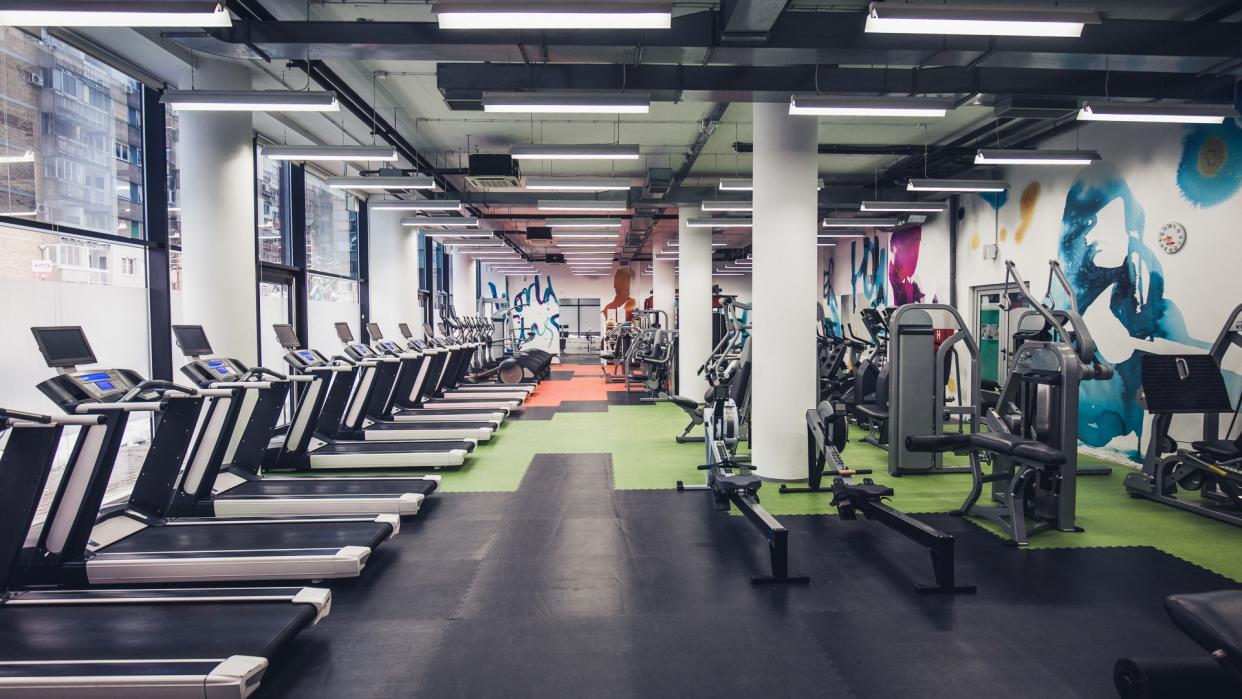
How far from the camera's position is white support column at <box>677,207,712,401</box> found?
1127cm

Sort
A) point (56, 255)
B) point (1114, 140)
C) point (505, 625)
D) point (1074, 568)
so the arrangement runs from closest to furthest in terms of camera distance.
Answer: point (505, 625), point (1074, 568), point (56, 255), point (1114, 140)

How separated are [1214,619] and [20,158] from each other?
6.82 meters

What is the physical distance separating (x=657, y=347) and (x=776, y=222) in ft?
19.7

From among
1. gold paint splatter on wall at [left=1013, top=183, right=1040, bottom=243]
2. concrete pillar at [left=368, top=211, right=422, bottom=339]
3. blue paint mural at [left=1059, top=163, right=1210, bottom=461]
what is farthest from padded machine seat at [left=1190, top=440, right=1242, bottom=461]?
concrete pillar at [left=368, top=211, right=422, bottom=339]

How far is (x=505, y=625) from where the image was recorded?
3117mm

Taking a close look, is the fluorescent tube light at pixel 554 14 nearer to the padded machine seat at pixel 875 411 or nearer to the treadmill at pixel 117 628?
the treadmill at pixel 117 628

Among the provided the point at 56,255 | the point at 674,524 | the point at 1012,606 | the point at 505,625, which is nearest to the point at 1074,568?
the point at 1012,606

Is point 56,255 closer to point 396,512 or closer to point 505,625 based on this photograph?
point 396,512

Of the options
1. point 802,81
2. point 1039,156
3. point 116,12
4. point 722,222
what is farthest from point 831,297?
point 116,12

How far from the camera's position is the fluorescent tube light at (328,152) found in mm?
6770

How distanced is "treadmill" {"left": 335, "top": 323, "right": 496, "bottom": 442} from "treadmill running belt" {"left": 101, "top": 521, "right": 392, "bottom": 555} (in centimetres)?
262

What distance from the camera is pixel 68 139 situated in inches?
206

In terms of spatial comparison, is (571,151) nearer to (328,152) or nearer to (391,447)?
(328,152)

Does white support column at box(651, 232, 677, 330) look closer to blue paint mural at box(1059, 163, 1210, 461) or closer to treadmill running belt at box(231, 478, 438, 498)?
blue paint mural at box(1059, 163, 1210, 461)
